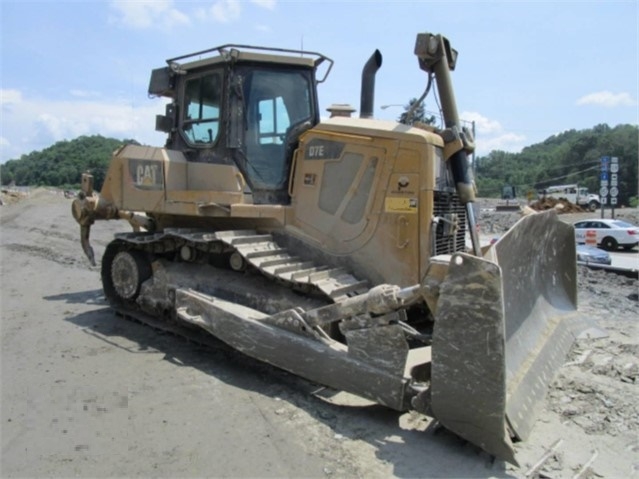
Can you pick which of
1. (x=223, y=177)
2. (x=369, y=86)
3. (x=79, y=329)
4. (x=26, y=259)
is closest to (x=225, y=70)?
(x=223, y=177)

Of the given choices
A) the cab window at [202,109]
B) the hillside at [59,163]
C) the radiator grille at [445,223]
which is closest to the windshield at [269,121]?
the cab window at [202,109]

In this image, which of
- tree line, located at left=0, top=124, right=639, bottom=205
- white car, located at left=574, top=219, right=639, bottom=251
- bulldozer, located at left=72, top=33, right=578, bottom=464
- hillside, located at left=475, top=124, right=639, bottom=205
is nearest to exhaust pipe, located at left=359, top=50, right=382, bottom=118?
bulldozer, located at left=72, top=33, right=578, bottom=464

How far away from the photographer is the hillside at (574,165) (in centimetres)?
6500

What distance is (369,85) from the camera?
5.86 metres

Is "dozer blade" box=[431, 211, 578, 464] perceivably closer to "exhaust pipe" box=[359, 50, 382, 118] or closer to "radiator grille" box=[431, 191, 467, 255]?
"radiator grille" box=[431, 191, 467, 255]

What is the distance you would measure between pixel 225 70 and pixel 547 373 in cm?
426

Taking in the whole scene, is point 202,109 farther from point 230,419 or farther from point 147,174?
point 230,419

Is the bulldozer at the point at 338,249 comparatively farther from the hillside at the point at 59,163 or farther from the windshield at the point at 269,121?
the hillside at the point at 59,163

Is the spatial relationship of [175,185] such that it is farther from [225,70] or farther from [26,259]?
[26,259]

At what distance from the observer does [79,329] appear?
6.21m

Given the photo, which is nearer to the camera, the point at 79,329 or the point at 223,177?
the point at 223,177

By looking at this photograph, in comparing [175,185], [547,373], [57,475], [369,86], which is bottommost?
[57,475]

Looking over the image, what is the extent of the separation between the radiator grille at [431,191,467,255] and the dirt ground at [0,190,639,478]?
1480mm

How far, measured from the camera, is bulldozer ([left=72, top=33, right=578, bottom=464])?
3.41m
